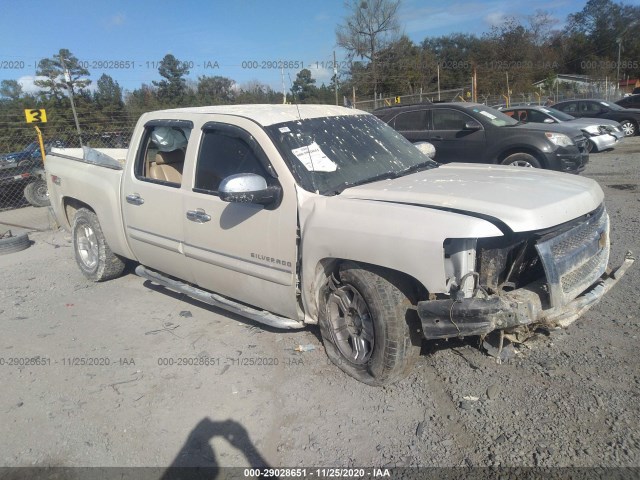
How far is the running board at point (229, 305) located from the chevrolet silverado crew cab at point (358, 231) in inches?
0.7

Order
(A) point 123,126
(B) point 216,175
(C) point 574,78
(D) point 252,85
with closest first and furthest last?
(B) point 216,175
(A) point 123,126
(D) point 252,85
(C) point 574,78

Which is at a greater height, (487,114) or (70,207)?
(487,114)

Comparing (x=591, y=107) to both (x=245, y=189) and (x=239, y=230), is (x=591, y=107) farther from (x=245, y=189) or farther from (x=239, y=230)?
(x=245, y=189)

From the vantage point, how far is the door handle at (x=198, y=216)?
4023 mm

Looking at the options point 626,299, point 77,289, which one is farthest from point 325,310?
point 77,289

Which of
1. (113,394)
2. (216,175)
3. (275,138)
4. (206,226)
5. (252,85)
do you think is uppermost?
(252,85)

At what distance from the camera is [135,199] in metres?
4.77

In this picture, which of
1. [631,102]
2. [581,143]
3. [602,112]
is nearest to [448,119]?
[581,143]

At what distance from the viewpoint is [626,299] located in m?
4.27

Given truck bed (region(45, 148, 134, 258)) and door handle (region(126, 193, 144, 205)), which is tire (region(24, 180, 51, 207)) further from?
door handle (region(126, 193, 144, 205))

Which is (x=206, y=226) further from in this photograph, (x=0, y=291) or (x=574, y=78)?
(x=574, y=78)

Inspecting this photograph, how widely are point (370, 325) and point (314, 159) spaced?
1.29 m

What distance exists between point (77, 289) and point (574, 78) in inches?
2220

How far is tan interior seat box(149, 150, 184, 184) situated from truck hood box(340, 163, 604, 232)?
2253mm
